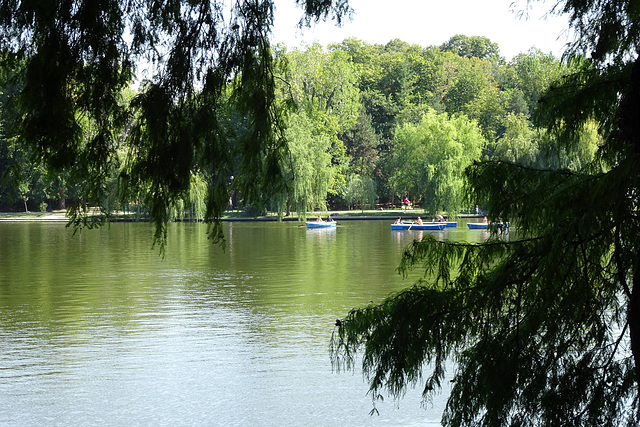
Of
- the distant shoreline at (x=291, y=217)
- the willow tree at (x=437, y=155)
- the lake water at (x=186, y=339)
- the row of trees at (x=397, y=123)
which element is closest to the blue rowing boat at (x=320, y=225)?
the row of trees at (x=397, y=123)

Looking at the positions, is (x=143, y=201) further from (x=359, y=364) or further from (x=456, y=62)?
(x=456, y=62)

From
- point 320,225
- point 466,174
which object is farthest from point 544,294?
point 320,225

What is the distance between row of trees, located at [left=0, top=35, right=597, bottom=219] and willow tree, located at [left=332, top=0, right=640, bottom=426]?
21668mm

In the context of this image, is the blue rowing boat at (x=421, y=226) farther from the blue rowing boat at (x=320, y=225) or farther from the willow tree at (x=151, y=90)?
the willow tree at (x=151, y=90)

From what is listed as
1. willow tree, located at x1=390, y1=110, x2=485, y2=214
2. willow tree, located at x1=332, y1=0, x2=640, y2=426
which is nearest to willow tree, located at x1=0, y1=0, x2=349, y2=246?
willow tree, located at x1=332, y1=0, x2=640, y2=426

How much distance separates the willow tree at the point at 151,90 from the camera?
4078 millimetres

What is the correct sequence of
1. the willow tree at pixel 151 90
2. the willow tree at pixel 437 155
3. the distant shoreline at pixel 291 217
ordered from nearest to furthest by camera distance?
the willow tree at pixel 151 90, the willow tree at pixel 437 155, the distant shoreline at pixel 291 217

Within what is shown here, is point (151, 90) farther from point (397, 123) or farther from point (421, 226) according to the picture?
point (397, 123)

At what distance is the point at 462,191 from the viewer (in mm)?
4727

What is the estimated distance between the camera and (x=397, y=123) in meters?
55.4

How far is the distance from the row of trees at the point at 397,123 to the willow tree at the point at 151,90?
858 inches

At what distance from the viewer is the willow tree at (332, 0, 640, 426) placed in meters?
4.23

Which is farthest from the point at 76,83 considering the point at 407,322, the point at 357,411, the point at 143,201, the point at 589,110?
the point at 357,411

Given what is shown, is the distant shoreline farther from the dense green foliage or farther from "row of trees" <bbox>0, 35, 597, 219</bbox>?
the dense green foliage
